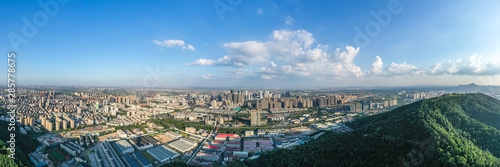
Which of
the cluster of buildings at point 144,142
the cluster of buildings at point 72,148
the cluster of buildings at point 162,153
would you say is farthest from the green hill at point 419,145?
the cluster of buildings at point 72,148

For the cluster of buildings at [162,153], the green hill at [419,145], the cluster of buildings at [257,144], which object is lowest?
the cluster of buildings at [162,153]

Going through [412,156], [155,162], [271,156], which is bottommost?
[155,162]

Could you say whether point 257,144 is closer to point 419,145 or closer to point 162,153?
point 162,153

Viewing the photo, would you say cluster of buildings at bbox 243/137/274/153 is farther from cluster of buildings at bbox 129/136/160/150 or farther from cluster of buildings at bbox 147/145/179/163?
cluster of buildings at bbox 129/136/160/150

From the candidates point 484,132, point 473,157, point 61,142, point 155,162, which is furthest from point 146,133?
point 484,132

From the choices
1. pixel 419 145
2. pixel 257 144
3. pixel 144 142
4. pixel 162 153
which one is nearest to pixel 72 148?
pixel 144 142

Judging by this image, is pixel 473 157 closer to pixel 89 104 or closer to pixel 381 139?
pixel 381 139

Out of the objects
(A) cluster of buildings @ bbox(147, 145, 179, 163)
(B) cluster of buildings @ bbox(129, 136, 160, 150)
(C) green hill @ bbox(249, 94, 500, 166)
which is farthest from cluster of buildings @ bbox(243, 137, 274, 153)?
(B) cluster of buildings @ bbox(129, 136, 160, 150)

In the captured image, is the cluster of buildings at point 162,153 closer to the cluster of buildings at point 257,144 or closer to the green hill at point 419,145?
the cluster of buildings at point 257,144
